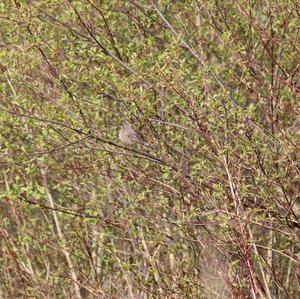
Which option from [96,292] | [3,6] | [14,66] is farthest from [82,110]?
[96,292]

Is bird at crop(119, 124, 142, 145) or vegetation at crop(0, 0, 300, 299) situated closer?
vegetation at crop(0, 0, 300, 299)

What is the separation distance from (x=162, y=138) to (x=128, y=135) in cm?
25

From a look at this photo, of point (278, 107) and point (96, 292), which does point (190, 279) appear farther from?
point (278, 107)

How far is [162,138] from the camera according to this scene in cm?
547

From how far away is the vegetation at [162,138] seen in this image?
4.88 m

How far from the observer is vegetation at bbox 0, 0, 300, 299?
16.0 feet

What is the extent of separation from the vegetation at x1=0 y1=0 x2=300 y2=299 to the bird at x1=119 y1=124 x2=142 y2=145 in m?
0.08

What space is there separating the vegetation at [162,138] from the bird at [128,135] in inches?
3.3

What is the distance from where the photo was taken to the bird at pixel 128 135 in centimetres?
544

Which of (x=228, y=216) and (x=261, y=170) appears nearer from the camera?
(x=228, y=216)

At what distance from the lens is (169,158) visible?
5.32 meters

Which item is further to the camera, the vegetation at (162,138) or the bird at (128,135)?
the bird at (128,135)

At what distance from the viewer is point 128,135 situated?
5531 millimetres

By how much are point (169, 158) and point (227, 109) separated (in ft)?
2.04
